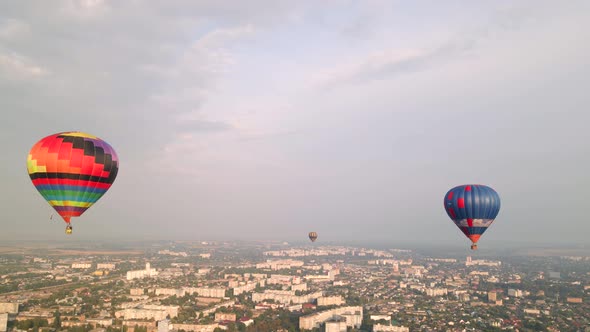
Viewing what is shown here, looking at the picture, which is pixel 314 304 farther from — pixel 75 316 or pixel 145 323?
pixel 75 316

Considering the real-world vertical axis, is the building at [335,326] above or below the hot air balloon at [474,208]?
below

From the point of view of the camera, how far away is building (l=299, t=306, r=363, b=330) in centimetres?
1900

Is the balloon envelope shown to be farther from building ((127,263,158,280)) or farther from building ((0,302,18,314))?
building ((127,263,158,280))

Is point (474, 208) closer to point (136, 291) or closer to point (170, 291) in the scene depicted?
point (170, 291)

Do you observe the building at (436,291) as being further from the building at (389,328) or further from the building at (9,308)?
the building at (9,308)

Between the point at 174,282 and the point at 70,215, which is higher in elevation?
the point at 70,215

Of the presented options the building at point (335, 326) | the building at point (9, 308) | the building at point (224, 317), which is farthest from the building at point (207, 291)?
the building at point (335, 326)

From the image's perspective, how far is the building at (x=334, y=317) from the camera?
19.0 m

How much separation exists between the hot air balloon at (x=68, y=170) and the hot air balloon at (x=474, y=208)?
30.2ft

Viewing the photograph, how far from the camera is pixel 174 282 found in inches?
1240

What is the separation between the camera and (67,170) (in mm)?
9156

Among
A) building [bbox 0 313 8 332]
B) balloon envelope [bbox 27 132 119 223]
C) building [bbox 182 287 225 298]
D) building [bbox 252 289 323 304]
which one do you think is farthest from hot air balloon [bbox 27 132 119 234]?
building [bbox 182 287 225 298]

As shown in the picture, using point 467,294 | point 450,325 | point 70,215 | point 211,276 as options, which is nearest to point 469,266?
point 467,294

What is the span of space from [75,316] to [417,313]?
1640 centimetres
